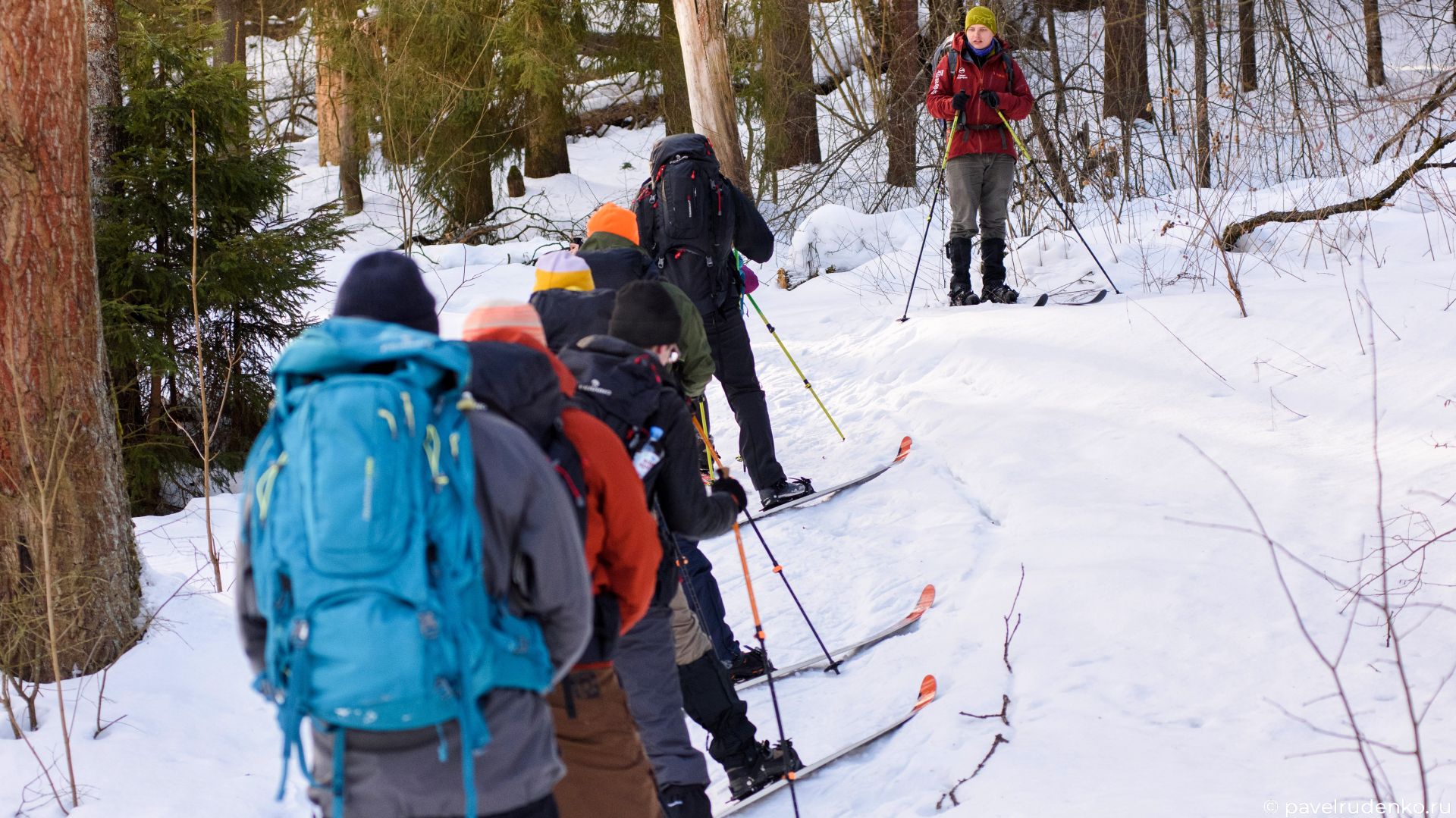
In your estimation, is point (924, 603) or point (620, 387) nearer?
point (620, 387)

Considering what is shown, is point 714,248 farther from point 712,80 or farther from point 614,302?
point 712,80

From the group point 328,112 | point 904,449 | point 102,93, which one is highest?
point 328,112

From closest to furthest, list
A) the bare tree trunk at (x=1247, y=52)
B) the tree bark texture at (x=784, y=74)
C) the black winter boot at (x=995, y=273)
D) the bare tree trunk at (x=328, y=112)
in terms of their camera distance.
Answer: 1. the black winter boot at (x=995, y=273)
2. the bare tree trunk at (x=1247, y=52)
3. the tree bark texture at (x=784, y=74)
4. the bare tree trunk at (x=328, y=112)

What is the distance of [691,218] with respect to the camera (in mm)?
5367

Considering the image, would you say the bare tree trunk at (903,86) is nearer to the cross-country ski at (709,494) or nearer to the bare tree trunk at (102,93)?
the cross-country ski at (709,494)

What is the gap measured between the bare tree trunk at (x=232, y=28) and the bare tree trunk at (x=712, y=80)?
12.1 metres

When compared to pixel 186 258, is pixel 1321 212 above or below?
below

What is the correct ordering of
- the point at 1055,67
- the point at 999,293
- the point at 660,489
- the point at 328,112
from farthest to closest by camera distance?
the point at 328,112 → the point at 1055,67 → the point at 999,293 → the point at 660,489

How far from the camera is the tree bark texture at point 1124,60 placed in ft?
41.5

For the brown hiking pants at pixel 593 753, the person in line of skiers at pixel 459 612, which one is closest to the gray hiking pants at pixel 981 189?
the brown hiking pants at pixel 593 753

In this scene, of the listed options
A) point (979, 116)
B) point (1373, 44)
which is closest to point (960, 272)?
point (979, 116)

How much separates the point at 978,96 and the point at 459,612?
686 cm

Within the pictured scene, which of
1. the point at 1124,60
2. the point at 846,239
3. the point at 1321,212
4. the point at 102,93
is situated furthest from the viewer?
the point at 1124,60

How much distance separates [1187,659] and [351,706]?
2894 mm
